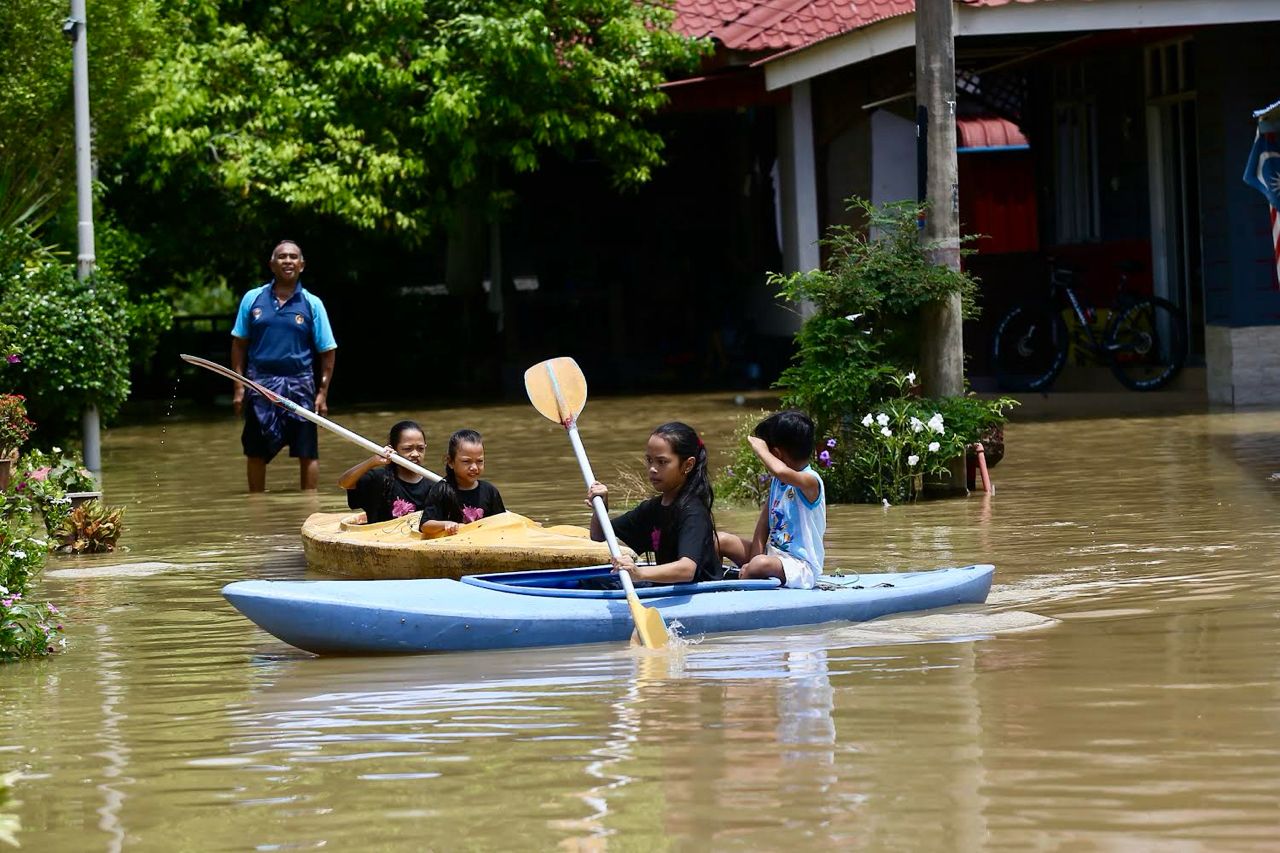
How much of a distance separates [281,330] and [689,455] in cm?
601

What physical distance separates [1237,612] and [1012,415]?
379 inches

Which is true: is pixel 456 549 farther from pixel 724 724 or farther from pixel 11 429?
pixel 11 429

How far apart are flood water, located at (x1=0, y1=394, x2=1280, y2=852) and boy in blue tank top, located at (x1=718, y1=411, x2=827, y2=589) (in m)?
0.45

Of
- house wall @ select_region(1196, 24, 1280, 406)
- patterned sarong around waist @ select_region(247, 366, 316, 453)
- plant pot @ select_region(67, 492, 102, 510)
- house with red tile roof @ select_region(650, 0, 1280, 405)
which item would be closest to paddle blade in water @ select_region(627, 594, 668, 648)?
plant pot @ select_region(67, 492, 102, 510)

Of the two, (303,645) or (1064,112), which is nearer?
(303,645)

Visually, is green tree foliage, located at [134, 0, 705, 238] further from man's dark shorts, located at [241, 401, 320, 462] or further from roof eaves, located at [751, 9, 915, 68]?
man's dark shorts, located at [241, 401, 320, 462]

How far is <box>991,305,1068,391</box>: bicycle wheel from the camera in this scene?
19.4 meters

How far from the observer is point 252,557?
33.7ft

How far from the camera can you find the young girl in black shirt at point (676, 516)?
299 inches

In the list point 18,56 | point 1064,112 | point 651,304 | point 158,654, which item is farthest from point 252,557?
point 651,304

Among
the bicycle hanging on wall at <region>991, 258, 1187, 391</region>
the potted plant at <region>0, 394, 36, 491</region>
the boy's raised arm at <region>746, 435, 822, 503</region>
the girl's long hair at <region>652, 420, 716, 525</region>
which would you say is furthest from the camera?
the bicycle hanging on wall at <region>991, 258, 1187, 391</region>

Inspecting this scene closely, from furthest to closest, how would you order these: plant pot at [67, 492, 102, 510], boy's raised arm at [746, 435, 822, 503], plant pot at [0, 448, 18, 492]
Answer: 1. plant pot at [67, 492, 102, 510]
2. plant pot at [0, 448, 18, 492]
3. boy's raised arm at [746, 435, 822, 503]

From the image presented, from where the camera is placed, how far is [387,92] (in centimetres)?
2059

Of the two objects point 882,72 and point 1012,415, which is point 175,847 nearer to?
point 1012,415
